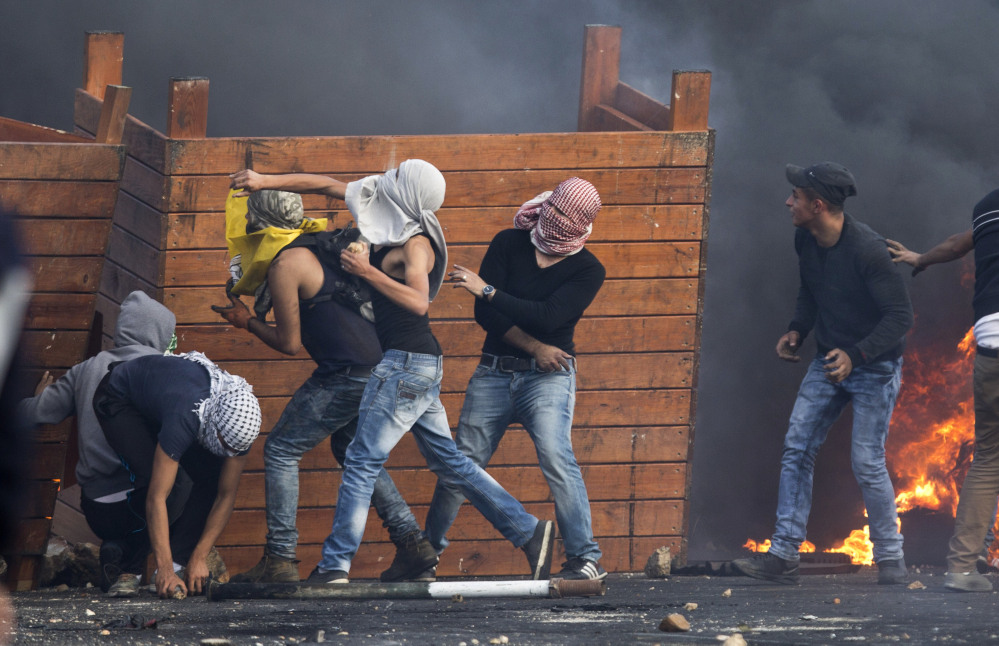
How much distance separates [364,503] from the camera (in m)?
5.52

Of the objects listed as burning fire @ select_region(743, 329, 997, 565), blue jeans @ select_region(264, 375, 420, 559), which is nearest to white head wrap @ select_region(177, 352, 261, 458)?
blue jeans @ select_region(264, 375, 420, 559)

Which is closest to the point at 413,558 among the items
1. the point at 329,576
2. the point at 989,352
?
the point at 329,576

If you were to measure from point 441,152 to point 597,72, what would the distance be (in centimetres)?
182

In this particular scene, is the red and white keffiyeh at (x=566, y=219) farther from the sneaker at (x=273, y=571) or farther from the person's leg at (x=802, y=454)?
the sneaker at (x=273, y=571)

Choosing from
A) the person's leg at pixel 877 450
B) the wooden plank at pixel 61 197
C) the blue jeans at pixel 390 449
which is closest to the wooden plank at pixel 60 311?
the wooden plank at pixel 61 197

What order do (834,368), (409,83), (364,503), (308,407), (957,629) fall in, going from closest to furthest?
1. (957,629)
2. (364,503)
3. (308,407)
4. (834,368)
5. (409,83)

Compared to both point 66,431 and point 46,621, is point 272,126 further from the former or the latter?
point 46,621

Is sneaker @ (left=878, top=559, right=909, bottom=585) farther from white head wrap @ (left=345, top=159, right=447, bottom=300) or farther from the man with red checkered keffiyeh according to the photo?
white head wrap @ (left=345, top=159, right=447, bottom=300)

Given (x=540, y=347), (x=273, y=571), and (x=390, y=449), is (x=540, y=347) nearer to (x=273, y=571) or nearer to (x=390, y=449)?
(x=390, y=449)

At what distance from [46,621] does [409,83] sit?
19.5 feet

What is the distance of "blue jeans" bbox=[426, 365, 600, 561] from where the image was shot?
18.8ft

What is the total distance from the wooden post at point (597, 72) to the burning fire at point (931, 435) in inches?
114

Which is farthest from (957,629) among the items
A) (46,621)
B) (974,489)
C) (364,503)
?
(46,621)

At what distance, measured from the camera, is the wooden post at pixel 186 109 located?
21.8ft
